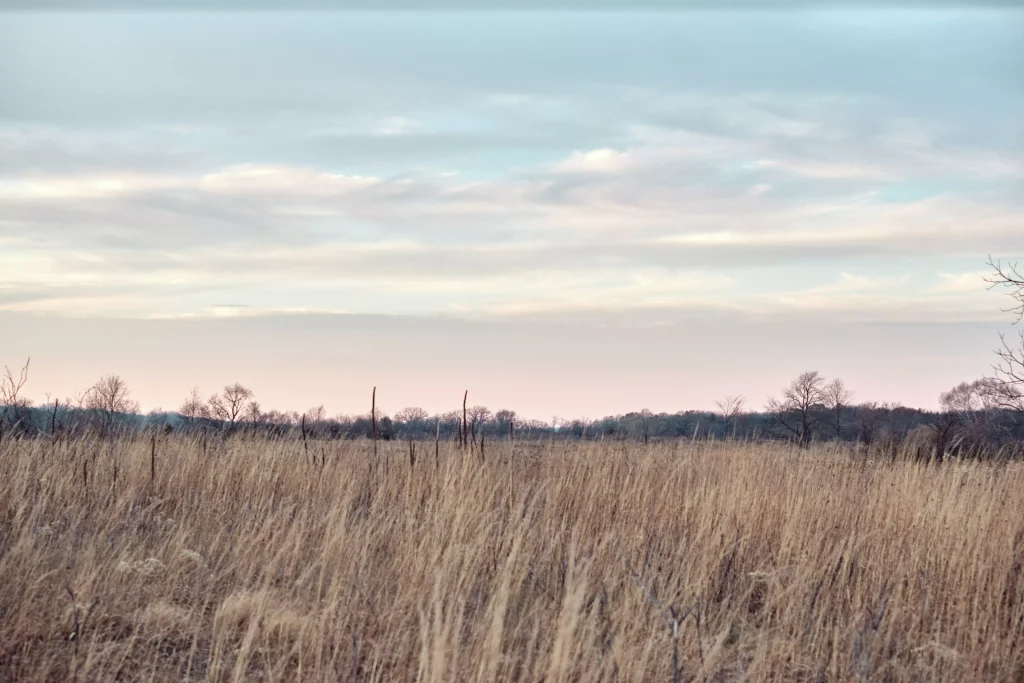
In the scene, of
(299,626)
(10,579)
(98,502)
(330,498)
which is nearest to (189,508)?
(98,502)

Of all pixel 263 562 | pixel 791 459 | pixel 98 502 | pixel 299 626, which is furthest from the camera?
pixel 791 459

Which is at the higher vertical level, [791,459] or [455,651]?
[791,459]

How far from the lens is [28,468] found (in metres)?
8.23

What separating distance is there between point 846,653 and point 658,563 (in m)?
1.68

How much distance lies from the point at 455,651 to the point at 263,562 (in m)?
2.57

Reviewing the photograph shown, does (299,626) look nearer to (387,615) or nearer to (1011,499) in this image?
(387,615)

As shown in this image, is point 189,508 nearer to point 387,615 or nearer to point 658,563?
point 387,615

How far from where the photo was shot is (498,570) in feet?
20.7

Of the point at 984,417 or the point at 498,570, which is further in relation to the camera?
the point at 984,417

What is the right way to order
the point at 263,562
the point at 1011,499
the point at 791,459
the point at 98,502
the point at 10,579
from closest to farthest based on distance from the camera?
the point at 10,579 < the point at 263,562 < the point at 98,502 < the point at 1011,499 < the point at 791,459

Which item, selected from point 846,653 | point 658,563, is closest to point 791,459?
point 658,563

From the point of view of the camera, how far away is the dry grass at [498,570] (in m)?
4.54

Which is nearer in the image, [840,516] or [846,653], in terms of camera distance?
[846,653]

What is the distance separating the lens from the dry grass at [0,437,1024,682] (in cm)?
454
